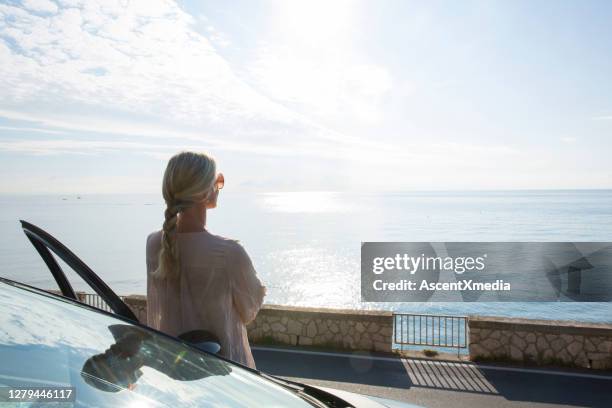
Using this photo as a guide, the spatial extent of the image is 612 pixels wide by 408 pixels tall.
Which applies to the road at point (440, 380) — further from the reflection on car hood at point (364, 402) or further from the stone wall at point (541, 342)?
the reflection on car hood at point (364, 402)

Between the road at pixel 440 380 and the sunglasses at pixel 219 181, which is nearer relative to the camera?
the sunglasses at pixel 219 181

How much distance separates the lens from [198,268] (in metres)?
2.11

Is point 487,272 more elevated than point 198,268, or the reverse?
point 198,268

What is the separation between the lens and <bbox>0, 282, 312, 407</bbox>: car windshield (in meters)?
1.34

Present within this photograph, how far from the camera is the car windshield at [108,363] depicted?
4.40 feet

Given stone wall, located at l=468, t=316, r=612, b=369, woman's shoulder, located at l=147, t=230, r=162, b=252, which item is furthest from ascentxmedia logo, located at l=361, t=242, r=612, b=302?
woman's shoulder, located at l=147, t=230, r=162, b=252

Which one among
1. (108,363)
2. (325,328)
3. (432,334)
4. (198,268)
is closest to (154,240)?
(198,268)

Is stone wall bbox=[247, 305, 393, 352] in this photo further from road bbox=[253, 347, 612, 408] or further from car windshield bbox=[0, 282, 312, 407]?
car windshield bbox=[0, 282, 312, 407]

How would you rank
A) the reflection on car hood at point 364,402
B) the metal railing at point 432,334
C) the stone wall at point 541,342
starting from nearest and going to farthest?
1. the reflection on car hood at point 364,402
2. the stone wall at point 541,342
3. the metal railing at point 432,334

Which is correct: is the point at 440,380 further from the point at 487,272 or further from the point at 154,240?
the point at 487,272

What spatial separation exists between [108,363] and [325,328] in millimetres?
8590

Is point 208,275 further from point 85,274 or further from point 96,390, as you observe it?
point 96,390

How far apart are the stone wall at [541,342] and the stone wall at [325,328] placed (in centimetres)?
175

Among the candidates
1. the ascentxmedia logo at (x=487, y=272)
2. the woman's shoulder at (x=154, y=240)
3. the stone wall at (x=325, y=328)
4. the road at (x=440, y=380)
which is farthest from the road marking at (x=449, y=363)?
the ascentxmedia logo at (x=487, y=272)
